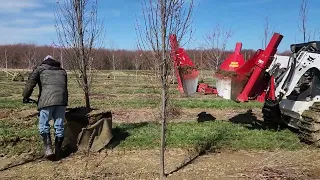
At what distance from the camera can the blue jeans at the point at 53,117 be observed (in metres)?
6.37

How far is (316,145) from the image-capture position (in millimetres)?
7414

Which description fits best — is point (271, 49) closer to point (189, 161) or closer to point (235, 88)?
point (235, 88)

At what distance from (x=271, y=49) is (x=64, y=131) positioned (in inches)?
186

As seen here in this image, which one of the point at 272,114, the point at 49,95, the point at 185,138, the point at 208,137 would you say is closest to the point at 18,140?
the point at 49,95

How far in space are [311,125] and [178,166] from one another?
3.12 meters

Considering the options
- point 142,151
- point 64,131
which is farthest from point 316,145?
point 64,131

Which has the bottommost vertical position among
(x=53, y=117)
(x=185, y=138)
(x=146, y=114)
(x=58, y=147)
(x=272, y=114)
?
(x=146, y=114)

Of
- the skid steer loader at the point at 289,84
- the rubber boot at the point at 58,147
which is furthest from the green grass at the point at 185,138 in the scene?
the rubber boot at the point at 58,147

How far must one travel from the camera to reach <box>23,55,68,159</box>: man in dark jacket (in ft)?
20.7

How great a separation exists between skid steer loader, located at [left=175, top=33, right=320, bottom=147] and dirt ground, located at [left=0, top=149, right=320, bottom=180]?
1026 millimetres

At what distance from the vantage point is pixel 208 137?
8188mm

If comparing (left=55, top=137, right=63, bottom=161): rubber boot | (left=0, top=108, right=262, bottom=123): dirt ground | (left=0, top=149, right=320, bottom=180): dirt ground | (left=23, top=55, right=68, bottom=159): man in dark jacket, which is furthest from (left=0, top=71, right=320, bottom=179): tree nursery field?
(left=0, top=108, right=262, bottom=123): dirt ground

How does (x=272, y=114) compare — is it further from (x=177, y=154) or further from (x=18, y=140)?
(x=18, y=140)

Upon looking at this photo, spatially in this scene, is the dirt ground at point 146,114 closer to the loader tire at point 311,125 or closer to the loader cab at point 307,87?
the loader cab at point 307,87
